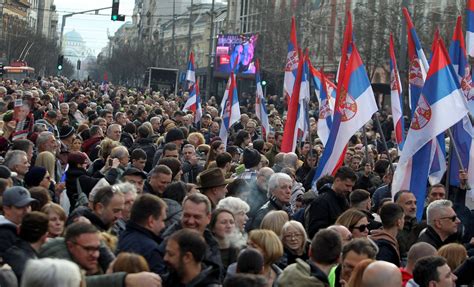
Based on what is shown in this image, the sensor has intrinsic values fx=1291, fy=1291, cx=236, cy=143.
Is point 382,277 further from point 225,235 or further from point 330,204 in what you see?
Answer: point 330,204

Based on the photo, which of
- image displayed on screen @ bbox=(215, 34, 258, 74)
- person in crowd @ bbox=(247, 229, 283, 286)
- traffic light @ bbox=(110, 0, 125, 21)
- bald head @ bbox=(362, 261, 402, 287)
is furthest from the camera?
image displayed on screen @ bbox=(215, 34, 258, 74)

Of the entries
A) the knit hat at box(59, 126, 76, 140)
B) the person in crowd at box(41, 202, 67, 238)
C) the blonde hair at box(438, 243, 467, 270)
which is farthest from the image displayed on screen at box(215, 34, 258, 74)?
the person in crowd at box(41, 202, 67, 238)

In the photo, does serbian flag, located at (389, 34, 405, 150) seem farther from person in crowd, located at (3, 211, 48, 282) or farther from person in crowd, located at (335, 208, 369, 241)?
person in crowd, located at (3, 211, 48, 282)

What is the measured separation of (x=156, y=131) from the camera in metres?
21.5

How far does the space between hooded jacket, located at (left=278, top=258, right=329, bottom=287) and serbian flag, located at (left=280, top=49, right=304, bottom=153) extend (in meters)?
8.84

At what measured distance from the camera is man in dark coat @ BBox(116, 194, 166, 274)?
842 cm

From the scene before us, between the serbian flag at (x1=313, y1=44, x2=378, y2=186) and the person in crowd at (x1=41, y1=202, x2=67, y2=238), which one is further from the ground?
the serbian flag at (x1=313, y1=44, x2=378, y2=186)

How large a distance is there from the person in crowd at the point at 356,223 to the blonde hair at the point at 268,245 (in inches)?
50.2

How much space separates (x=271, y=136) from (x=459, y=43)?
6.09m

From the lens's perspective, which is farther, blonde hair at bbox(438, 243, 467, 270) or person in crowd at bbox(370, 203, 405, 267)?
person in crowd at bbox(370, 203, 405, 267)

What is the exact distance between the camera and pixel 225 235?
9.04 meters

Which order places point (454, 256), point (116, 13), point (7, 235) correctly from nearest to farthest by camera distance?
point (7, 235), point (454, 256), point (116, 13)

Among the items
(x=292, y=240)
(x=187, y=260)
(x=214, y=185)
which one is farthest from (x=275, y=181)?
(x=187, y=260)

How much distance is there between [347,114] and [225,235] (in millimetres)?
5648
